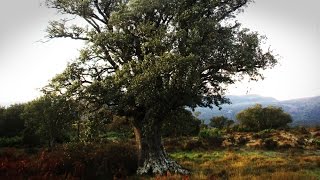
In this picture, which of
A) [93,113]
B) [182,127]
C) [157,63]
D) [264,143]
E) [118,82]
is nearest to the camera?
[157,63]

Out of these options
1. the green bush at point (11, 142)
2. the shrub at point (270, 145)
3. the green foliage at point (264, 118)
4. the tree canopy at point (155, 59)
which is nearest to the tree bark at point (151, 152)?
the tree canopy at point (155, 59)

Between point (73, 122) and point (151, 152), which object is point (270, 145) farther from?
point (73, 122)

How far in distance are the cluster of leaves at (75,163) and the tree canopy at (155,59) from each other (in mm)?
2023

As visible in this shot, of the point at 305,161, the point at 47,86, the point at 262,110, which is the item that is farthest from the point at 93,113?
the point at 262,110

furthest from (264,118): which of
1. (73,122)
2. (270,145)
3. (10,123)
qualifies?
(73,122)

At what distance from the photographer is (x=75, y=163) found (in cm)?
1911

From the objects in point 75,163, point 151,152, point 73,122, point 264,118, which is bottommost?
point 151,152

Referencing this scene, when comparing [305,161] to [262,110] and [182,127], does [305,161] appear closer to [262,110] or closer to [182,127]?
[182,127]

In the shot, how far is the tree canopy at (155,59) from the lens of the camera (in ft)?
72.3

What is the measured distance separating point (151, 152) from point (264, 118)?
57964 mm

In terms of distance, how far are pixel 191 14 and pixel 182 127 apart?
858 cm

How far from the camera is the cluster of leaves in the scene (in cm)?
1298

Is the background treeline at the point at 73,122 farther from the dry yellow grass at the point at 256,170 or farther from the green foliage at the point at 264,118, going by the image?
the dry yellow grass at the point at 256,170

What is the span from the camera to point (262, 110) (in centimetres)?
8294
